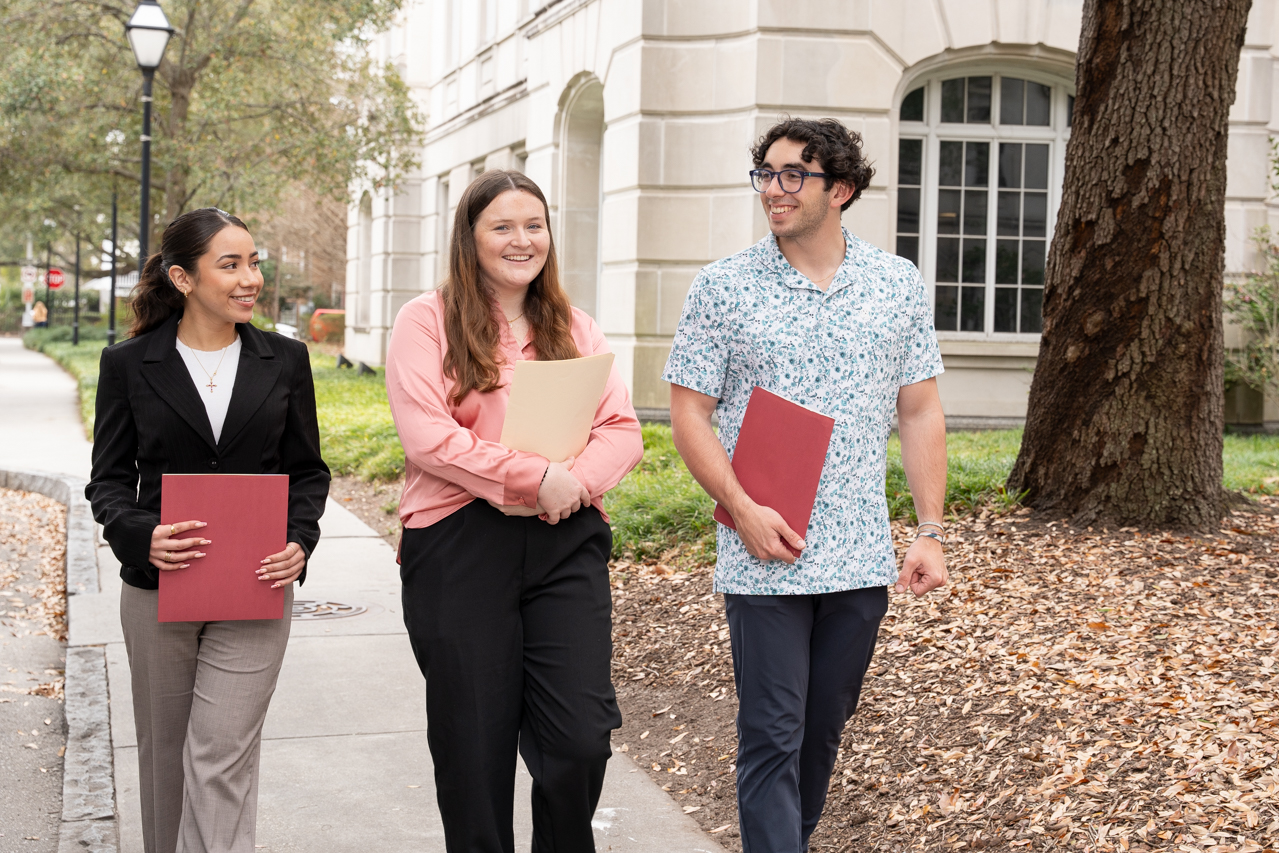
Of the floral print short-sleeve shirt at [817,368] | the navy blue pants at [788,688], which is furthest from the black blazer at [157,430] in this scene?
the navy blue pants at [788,688]

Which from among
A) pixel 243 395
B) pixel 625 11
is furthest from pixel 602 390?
pixel 625 11

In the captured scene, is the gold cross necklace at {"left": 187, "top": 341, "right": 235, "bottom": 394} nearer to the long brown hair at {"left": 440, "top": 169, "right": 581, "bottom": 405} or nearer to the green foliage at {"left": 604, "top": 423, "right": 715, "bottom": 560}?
the long brown hair at {"left": 440, "top": 169, "right": 581, "bottom": 405}

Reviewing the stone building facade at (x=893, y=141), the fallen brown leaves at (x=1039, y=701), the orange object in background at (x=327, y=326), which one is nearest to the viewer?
the fallen brown leaves at (x=1039, y=701)

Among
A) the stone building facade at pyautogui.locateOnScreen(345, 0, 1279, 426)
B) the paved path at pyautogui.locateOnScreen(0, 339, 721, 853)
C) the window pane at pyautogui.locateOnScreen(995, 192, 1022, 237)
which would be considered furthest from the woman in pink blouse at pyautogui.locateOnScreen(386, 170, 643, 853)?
the window pane at pyautogui.locateOnScreen(995, 192, 1022, 237)

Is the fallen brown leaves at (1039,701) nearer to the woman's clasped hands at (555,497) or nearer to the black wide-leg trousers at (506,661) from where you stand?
Answer: the black wide-leg trousers at (506,661)

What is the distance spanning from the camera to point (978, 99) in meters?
14.5

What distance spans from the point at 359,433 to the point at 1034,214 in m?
7.93

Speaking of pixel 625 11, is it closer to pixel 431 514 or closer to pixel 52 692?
pixel 52 692

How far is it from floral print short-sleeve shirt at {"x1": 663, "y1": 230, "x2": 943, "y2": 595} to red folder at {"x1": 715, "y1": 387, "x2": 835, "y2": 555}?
84mm

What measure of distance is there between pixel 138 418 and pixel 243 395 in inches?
10.3

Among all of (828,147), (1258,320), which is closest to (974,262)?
(1258,320)

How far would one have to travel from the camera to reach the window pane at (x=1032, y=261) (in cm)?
1480

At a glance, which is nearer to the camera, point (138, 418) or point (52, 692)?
point (138, 418)

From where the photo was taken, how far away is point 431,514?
3.30 metres
